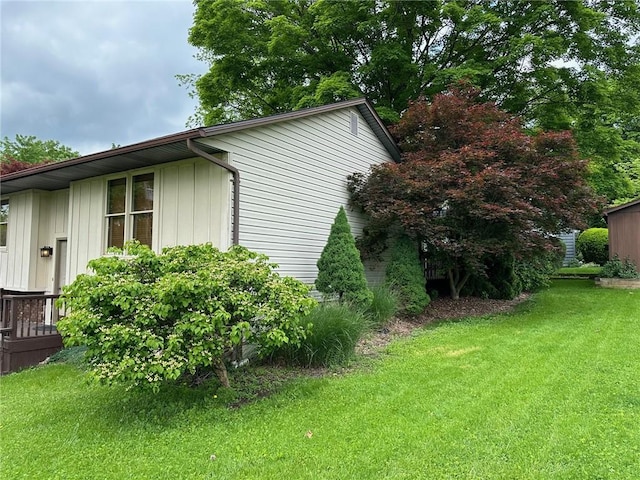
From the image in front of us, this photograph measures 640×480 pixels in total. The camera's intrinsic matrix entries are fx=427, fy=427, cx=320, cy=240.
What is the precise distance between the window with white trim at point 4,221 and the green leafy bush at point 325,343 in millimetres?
9222

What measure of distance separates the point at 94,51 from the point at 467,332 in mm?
10281

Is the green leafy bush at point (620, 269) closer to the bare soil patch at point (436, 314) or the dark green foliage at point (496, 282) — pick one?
the bare soil patch at point (436, 314)

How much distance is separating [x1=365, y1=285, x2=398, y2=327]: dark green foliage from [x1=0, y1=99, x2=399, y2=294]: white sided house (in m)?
1.32

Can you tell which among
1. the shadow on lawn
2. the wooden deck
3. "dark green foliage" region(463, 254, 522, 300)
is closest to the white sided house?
the wooden deck

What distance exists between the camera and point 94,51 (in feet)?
32.7

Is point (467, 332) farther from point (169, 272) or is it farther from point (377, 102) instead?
point (377, 102)

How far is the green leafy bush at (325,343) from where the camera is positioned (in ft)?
18.9

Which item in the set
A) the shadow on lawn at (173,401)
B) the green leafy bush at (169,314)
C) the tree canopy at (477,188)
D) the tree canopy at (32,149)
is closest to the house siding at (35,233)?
the shadow on lawn at (173,401)

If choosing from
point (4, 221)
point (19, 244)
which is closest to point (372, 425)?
point (19, 244)

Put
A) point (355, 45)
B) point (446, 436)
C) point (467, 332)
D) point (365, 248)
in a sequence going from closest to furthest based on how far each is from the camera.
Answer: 1. point (446, 436)
2. point (467, 332)
3. point (365, 248)
4. point (355, 45)

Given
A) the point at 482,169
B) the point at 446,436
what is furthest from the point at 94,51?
the point at 446,436

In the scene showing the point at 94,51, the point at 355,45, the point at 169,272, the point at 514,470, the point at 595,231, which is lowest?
the point at 514,470

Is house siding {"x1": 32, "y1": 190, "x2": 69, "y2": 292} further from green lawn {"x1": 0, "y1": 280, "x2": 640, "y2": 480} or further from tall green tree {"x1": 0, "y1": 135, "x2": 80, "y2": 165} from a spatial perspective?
tall green tree {"x1": 0, "y1": 135, "x2": 80, "y2": 165}

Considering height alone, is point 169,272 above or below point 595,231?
below
